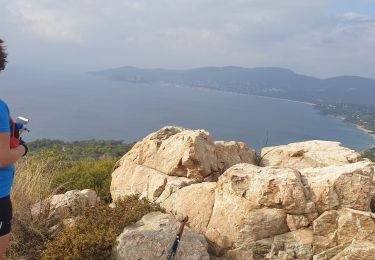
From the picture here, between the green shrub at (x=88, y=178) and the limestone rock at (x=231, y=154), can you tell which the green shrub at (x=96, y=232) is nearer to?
the limestone rock at (x=231, y=154)

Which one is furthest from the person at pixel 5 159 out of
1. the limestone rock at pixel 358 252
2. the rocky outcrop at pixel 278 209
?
the limestone rock at pixel 358 252

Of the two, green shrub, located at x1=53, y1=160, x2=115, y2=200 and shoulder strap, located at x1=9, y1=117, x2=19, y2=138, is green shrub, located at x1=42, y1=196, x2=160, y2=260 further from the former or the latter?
green shrub, located at x1=53, y1=160, x2=115, y2=200

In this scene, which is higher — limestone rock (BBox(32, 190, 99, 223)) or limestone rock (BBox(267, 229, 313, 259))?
limestone rock (BBox(267, 229, 313, 259))

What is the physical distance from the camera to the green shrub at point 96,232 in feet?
15.4

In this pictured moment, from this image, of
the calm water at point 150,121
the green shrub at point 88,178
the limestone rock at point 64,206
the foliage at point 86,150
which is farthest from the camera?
the calm water at point 150,121

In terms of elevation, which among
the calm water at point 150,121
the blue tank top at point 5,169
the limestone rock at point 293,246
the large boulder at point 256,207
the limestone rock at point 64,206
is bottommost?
the calm water at point 150,121

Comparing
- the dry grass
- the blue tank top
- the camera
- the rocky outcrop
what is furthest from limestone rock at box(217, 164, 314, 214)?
the blue tank top

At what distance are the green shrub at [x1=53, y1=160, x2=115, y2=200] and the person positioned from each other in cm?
495

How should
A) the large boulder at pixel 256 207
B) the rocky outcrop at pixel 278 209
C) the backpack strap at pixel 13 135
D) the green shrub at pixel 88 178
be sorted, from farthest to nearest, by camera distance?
the green shrub at pixel 88 178
the large boulder at pixel 256 207
the rocky outcrop at pixel 278 209
the backpack strap at pixel 13 135

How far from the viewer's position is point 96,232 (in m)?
4.84

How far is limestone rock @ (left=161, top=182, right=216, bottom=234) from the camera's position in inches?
225

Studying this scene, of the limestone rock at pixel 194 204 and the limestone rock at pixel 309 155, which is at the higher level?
the limestone rock at pixel 309 155

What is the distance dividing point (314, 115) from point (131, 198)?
161m

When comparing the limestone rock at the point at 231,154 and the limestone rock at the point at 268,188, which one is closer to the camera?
the limestone rock at the point at 268,188
